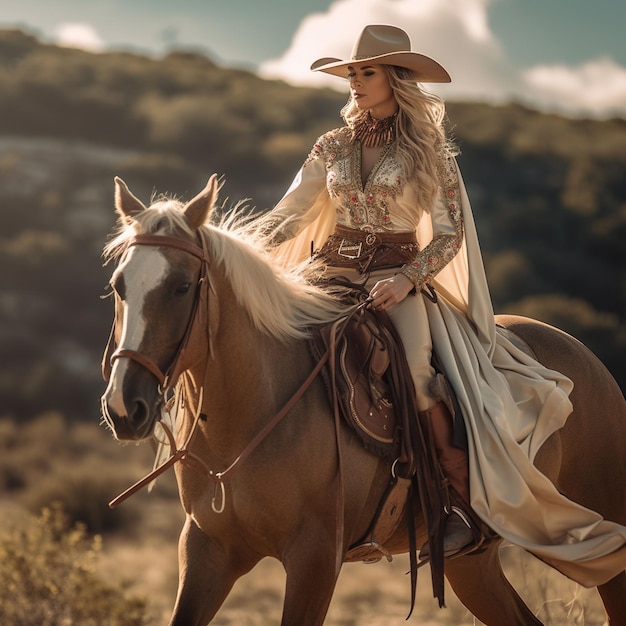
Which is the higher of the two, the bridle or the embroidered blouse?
the embroidered blouse

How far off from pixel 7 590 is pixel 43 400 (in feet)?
45.2

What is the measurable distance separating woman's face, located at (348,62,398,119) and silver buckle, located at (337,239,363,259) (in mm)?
639

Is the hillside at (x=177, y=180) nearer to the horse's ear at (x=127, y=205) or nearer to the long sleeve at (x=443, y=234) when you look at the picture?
the long sleeve at (x=443, y=234)

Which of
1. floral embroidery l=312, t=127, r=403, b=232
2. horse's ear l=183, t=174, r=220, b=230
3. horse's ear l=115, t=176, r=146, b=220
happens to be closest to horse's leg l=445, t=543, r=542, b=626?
floral embroidery l=312, t=127, r=403, b=232

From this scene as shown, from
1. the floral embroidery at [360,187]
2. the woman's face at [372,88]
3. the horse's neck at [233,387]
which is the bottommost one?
the horse's neck at [233,387]

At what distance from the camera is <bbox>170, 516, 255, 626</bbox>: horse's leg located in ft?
12.7

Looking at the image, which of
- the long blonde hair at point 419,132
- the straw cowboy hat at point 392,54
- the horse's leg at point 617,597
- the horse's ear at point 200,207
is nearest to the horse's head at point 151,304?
the horse's ear at point 200,207

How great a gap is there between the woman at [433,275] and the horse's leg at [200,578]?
3.08ft

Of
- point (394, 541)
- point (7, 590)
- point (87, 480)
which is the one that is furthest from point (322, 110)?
point (394, 541)

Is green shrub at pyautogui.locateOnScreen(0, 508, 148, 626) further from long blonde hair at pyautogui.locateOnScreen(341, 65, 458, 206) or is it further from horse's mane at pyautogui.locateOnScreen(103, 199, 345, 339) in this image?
long blonde hair at pyautogui.locateOnScreen(341, 65, 458, 206)

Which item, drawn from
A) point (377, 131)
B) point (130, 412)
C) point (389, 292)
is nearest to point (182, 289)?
point (130, 412)

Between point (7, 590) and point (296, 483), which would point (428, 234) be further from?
point (7, 590)

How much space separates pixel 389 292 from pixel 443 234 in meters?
0.44

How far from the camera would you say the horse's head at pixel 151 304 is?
3.35 m
